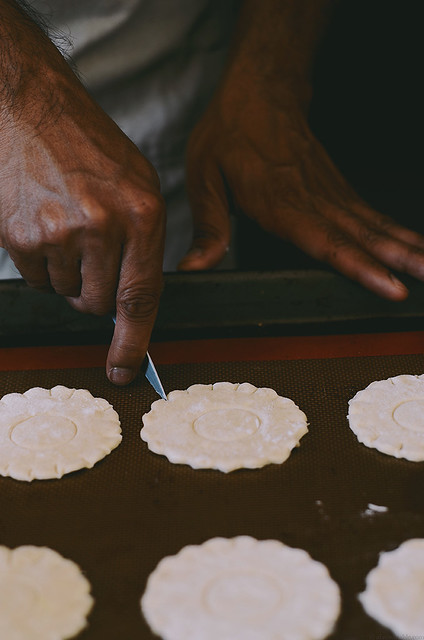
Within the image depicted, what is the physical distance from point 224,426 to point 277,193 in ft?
3.00

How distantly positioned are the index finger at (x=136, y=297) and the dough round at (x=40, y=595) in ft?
1.53

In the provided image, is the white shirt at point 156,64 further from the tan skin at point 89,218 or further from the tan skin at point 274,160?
the tan skin at point 89,218

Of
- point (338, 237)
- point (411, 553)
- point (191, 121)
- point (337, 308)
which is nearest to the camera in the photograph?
point (411, 553)

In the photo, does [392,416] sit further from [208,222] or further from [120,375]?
[208,222]

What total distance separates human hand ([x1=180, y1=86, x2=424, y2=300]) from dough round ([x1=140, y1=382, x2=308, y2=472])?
1.52ft

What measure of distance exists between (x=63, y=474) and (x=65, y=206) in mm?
523

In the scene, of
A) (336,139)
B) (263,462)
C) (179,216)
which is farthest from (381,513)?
(336,139)

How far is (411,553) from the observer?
1137 millimetres

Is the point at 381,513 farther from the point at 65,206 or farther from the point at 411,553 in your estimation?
the point at 65,206

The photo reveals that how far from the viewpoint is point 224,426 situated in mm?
1447

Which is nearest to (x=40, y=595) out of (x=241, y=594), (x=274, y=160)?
(x=241, y=594)

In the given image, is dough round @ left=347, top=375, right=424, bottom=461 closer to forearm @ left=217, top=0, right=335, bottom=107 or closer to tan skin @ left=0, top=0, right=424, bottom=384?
tan skin @ left=0, top=0, right=424, bottom=384

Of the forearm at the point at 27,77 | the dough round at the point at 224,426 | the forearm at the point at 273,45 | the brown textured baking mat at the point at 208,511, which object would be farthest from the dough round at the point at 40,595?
the forearm at the point at 273,45

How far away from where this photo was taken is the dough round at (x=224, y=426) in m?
1.36
